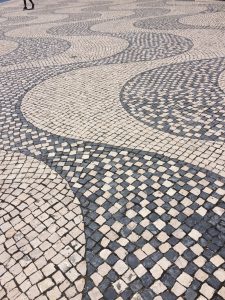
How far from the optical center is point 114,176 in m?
5.24

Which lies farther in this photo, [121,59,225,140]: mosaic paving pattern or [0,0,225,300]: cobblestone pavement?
[121,59,225,140]: mosaic paving pattern

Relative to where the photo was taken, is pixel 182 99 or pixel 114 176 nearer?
pixel 114 176

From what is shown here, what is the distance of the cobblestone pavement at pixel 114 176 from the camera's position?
3705 mm

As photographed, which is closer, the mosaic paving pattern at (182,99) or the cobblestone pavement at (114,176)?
the cobblestone pavement at (114,176)

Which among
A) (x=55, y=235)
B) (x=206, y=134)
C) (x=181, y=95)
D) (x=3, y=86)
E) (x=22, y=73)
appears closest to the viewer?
(x=55, y=235)

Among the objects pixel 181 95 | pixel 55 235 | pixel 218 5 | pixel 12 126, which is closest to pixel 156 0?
pixel 218 5

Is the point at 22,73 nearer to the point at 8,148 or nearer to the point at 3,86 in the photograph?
the point at 3,86

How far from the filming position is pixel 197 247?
12.9 feet

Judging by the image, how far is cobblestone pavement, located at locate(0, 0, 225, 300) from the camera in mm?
3705

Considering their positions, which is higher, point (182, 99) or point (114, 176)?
point (182, 99)

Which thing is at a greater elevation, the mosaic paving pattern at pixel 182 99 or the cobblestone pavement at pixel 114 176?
the mosaic paving pattern at pixel 182 99

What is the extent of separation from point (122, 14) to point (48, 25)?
464 cm

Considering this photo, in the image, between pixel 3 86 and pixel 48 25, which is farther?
pixel 48 25

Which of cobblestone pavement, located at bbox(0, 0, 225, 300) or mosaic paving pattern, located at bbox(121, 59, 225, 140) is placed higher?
mosaic paving pattern, located at bbox(121, 59, 225, 140)
